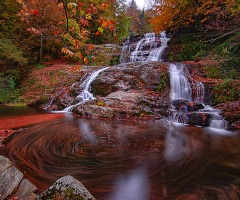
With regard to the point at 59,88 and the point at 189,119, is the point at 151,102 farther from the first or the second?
the point at 59,88

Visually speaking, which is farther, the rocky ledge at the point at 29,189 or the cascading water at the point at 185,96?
the cascading water at the point at 185,96

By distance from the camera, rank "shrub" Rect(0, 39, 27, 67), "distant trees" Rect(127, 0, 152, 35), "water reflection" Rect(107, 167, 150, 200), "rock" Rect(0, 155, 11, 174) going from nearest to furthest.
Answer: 1. "rock" Rect(0, 155, 11, 174)
2. "water reflection" Rect(107, 167, 150, 200)
3. "shrub" Rect(0, 39, 27, 67)
4. "distant trees" Rect(127, 0, 152, 35)

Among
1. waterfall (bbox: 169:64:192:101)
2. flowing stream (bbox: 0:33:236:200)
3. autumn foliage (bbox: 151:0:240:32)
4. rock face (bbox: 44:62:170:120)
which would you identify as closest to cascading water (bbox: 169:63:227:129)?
waterfall (bbox: 169:64:192:101)

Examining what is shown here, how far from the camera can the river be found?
1.66m

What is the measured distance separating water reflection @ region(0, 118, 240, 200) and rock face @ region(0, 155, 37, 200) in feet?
1.02

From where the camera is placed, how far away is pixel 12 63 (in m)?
10.2

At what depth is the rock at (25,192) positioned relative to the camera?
4.09ft

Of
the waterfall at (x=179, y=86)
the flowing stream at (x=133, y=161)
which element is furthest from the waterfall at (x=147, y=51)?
the flowing stream at (x=133, y=161)

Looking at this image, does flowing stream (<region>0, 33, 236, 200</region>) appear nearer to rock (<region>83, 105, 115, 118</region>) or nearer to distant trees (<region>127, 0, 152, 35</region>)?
rock (<region>83, 105, 115, 118</region>)

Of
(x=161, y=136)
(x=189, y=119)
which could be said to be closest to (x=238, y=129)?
(x=189, y=119)

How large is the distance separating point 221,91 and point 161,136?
4.83 metres

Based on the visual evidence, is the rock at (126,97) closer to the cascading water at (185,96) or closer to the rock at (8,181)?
the cascading water at (185,96)

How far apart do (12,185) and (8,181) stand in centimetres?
6

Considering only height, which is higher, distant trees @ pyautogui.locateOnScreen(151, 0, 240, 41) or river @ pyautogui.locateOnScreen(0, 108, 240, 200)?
distant trees @ pyautogui.locateOnScreen(151, 0, 240, 41)
